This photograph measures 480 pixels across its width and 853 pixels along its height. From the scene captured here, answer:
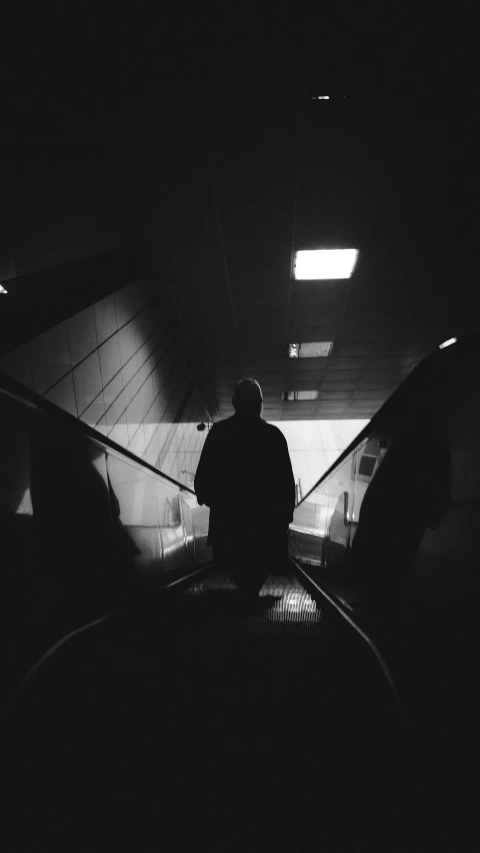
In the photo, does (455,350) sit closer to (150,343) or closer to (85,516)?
(85,516)

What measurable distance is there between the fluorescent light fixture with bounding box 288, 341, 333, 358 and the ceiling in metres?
1.35

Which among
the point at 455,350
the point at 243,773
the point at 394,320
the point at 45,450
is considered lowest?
the point at 243,773

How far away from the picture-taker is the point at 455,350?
4.16 ft

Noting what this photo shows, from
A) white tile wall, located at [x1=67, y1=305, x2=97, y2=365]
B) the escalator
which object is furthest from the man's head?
white tile wall, located at [x1=67, y1=305, x2=97, y2=365]

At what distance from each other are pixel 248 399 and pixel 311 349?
5278mm

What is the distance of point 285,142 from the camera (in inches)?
139

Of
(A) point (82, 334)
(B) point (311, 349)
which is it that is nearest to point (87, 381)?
(A) point (82, 334)

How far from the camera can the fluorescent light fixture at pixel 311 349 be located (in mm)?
7691

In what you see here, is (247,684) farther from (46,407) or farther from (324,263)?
(324,263)

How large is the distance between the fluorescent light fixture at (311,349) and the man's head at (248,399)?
191 inches

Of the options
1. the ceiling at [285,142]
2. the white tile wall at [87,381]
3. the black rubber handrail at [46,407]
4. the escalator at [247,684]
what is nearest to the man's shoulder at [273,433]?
the escalator at [247,684]

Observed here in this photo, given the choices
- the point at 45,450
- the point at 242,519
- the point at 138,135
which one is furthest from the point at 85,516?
the point at 138,135

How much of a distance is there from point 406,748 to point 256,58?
11.5 feet

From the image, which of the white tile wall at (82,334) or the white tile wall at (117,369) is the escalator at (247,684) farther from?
the white tile wall at (82,334)
